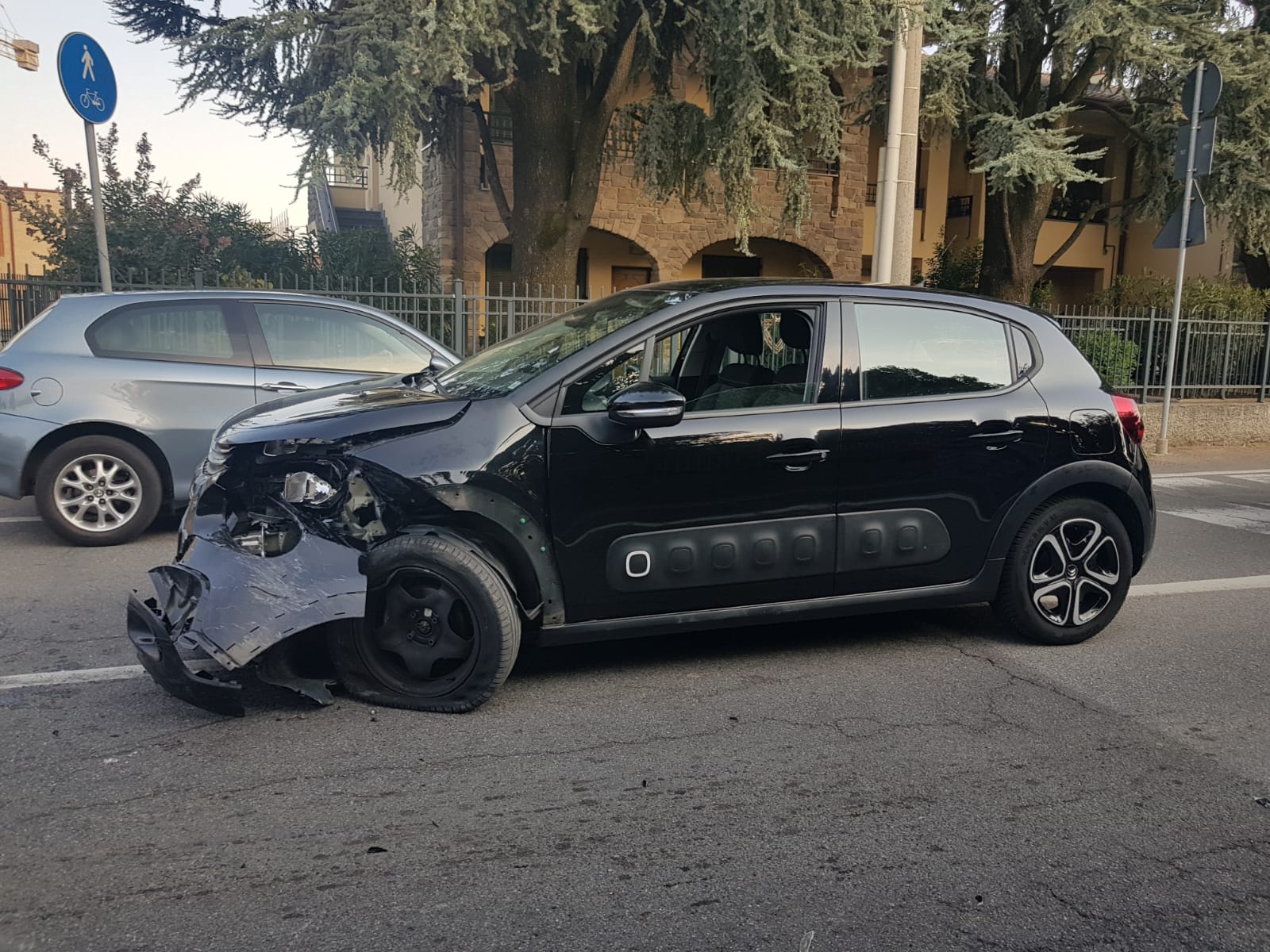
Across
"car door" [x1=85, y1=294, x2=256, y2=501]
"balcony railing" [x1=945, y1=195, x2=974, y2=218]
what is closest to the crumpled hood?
"car door" [x1=85, y1=294, x2=256, y2=501]

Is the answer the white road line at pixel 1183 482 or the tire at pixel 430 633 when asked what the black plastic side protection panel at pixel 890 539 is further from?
the white road line at pixel 1183 482

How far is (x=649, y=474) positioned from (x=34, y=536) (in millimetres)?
4962

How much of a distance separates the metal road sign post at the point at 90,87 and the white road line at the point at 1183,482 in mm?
10149

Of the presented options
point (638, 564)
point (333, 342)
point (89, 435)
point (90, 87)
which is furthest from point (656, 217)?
point (638, 564)

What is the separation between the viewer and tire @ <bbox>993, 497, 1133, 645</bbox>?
4719mm

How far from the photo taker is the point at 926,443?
174 inches

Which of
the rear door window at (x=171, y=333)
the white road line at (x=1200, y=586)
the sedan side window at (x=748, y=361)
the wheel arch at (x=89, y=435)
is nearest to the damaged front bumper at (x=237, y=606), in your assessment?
the sedan side window at (x=748, y=361)

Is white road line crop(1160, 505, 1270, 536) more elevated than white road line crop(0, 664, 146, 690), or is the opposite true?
white road line crop(1160, 505, 1270, 536)

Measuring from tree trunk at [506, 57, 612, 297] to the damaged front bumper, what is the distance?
9.72 m

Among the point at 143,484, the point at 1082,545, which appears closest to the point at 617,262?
the point at 143,484

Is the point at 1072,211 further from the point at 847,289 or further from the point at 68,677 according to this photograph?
the point at 68,677

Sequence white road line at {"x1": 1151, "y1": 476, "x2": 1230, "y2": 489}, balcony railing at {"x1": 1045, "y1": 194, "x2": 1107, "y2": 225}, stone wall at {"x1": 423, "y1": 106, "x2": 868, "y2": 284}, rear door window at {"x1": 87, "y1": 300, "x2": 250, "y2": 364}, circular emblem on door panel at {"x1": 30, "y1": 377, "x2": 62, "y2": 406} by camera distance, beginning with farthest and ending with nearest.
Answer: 1. balcony railing at {"x1": 1045, "y1": 194, "x2": 1107, "y2": 225}
2. stone wall at {"x1": 423, "y1": 106, "x2": 868, "y2": 284}
3. white road line at {"x1": 1151, "y1": 476, "x2": 1230, "y2": 489}
4. rear door window at {"x1": 87, "y1": 300, "x2": 250, "y2": 364}
5. circular emblem on door panel at {"x1": 30, "y1": 377, "x2": 62, "y2": 406}

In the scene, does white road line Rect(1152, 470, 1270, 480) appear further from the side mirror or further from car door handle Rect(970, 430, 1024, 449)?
the side mirror

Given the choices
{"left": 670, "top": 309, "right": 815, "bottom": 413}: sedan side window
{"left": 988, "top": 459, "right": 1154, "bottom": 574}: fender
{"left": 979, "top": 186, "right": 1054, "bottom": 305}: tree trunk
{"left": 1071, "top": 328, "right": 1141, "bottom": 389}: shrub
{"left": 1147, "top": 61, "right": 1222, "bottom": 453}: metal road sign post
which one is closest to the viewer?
{"left": 670, "top": 309, "right": 815, "bottom": 413}: sedan side window
